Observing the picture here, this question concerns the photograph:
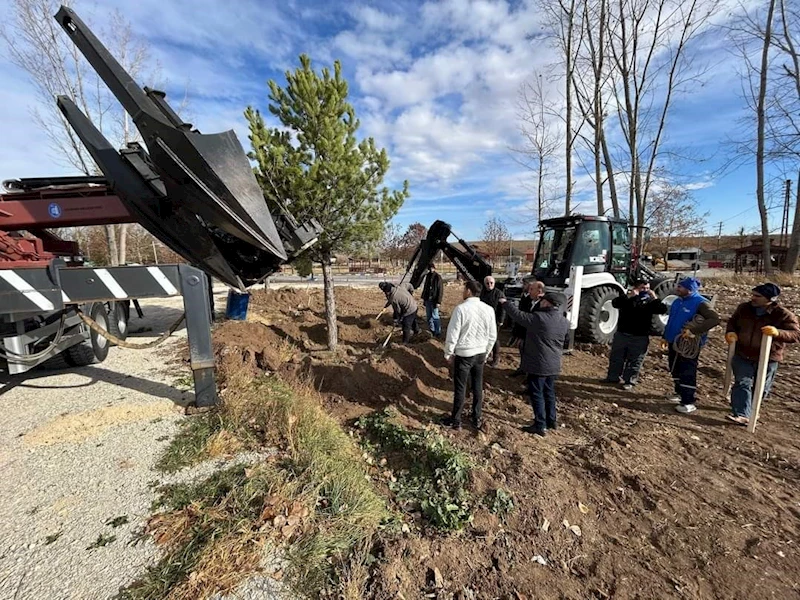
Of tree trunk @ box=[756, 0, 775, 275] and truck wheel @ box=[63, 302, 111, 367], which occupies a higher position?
tree trunk @ box=[756, 0, 775, 275]

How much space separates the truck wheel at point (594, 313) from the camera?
679 cm

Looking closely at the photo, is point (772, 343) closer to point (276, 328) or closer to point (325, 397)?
point (325, 397)

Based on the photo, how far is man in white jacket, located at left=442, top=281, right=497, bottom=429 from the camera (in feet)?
13.0

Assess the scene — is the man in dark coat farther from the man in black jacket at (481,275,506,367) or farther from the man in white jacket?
the man in white jacket

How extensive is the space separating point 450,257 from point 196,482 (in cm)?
569

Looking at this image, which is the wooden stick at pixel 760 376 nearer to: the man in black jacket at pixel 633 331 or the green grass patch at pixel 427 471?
the man in black jacket at pixel 633 331

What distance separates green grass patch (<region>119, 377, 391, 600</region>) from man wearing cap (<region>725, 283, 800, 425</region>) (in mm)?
4294

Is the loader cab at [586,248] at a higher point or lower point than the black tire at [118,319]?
higher

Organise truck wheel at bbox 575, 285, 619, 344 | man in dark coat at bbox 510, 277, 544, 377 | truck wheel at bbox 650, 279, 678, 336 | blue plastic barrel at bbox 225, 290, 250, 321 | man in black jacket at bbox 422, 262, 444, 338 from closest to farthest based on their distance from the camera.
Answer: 1. man in dark coat at bbox 510, 277, 544, 377
2. truck wheel at bbox 575, 285, 619, 344
3. truck wheel at bbox 650, 279, 678, 336
4. man in black jacket at bbox 422, 262, 444, 338
5. blue plastic barrel at bbox 225, 290, 250, 321

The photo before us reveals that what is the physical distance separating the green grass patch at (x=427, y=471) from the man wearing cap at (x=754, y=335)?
3.38 metres

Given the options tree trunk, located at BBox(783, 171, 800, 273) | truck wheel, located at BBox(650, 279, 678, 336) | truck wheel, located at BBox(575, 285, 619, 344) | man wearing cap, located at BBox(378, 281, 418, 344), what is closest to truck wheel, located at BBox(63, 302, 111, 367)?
man wearing cap, located at BBox(378, 281, 418, 344)

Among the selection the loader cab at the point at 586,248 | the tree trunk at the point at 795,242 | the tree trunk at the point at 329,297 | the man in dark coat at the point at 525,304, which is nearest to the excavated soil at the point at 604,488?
the man in dark coat at the point at 525,304

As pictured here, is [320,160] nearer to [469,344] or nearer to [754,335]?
[469,344]

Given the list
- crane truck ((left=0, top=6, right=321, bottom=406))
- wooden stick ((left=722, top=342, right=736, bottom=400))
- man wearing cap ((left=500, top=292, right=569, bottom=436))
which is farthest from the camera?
wooden stick ((left=722, top=342, right=736, bottom=400))
